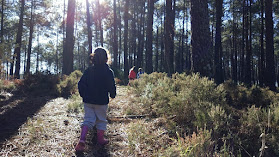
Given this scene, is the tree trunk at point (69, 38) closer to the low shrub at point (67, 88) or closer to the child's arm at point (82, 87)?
the low shrub at point (67, 88)

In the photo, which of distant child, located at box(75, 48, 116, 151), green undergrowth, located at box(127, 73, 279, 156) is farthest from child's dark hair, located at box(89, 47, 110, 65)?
green undergrowth, located at box(127, 73, 279, 156)

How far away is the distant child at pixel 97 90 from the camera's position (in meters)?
3.27

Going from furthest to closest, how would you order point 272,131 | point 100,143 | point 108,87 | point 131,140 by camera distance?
1. point 108,87
2. point 100,143
3. point 131,140
4. point 272,131

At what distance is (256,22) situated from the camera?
2169 cm

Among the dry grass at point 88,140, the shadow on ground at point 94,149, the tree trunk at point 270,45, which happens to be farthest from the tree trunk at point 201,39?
the tree trunk at point 270,45

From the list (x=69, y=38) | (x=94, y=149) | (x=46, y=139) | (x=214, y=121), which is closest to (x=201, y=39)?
(x=214, y=121)

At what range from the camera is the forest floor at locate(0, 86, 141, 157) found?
2.88m

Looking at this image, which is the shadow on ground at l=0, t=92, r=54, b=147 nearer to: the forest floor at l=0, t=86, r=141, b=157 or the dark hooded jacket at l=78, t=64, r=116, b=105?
the forest floor at l=0, t=86, r=141, b=157

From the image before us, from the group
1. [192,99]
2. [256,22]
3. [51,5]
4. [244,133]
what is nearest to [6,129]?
[192,99]

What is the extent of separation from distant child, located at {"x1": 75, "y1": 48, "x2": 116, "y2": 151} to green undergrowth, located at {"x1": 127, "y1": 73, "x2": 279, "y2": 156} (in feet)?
2.40

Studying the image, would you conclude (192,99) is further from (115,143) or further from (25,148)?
(25,148)

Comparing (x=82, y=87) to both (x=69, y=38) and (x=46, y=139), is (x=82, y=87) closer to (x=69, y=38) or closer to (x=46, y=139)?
(x=46, y=139)

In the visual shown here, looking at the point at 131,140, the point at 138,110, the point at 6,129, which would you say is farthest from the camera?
the point at 138,110

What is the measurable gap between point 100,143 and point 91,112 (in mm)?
556
